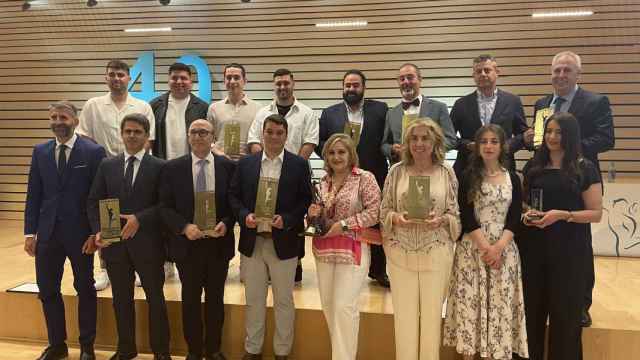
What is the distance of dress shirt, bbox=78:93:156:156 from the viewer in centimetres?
338

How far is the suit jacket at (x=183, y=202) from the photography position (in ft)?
8.89

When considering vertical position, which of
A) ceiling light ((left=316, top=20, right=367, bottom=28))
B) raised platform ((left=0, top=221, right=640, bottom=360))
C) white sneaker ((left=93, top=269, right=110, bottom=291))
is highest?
ceiling light ((left=316, top=20, right=367, bottom=28))

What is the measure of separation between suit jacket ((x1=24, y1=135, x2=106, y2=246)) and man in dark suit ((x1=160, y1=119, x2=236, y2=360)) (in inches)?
22.9

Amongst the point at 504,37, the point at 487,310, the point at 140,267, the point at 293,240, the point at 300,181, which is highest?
the point at 504,37

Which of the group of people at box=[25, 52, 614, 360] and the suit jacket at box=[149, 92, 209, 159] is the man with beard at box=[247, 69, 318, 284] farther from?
the suit jacket at box=[149, 92, 209, 159]

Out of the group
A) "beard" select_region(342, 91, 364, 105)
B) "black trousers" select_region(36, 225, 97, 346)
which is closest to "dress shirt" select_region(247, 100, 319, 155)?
"beard" select_region(342, 91, 364, 105)

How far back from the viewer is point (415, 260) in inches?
95.5

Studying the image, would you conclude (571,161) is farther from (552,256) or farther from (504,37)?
(504,37)

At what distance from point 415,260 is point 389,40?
4.88 m

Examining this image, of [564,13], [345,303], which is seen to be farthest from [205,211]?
[564,13]

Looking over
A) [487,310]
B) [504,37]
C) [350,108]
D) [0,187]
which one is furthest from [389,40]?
[0,187]

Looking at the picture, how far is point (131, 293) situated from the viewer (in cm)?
289

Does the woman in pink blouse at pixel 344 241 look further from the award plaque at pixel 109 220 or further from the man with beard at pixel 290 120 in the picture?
the award plaque at pixel 109 220

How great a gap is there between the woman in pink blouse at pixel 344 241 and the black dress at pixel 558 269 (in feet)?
3.02
